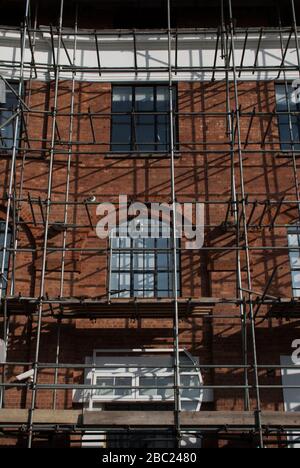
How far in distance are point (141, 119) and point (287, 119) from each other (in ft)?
11.4

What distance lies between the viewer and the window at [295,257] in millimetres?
12559

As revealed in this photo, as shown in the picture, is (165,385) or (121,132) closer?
(165,385)

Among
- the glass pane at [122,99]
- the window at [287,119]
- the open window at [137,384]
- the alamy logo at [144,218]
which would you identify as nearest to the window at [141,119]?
the glass pane at [122,99]

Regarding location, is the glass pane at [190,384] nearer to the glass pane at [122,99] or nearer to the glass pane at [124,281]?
the glass pane at [124,281]

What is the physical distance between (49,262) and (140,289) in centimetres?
197

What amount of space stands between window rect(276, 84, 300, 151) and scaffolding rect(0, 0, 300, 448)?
8.4 inches

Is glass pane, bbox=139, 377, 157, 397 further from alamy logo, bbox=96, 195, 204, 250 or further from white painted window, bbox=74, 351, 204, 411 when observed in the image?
alamy logo, bbox=96, 195, 204, 250

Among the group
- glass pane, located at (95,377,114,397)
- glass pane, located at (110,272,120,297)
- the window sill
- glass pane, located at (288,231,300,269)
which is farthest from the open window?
the window sill

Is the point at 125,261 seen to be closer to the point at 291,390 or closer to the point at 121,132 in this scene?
the point at 121,132

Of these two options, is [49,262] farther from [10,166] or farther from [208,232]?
[208,232]

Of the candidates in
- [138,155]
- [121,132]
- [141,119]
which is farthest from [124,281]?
[141,119]

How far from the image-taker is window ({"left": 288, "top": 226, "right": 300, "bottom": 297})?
12.6 meters

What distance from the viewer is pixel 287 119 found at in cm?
1445

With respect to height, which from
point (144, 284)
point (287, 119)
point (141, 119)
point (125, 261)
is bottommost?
point (144, 284)
